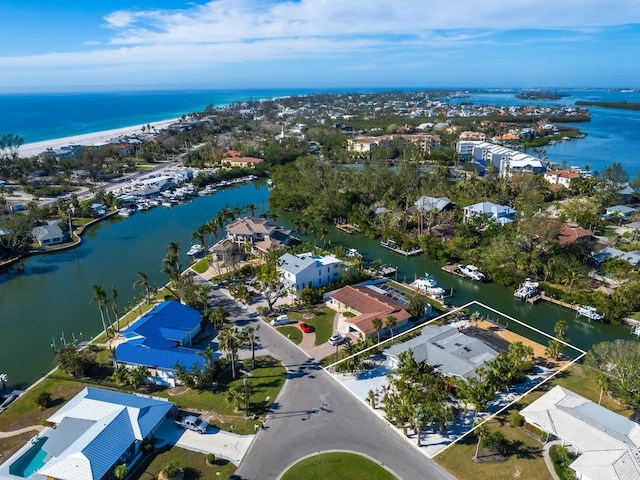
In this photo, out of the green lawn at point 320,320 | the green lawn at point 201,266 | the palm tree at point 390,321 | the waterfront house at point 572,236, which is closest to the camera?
the palm tree at point 390,321

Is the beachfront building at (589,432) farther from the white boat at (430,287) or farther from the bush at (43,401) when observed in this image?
the bush at (43,401)

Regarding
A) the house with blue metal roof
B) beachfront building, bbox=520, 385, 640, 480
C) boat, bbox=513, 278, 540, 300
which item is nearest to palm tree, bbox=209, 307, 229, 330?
the house with blue metal roof

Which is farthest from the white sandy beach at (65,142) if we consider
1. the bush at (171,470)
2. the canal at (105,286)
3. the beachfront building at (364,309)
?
the bush at (171,470)

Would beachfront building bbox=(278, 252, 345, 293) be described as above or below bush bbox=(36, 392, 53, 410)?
above

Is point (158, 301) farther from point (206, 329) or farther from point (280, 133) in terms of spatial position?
point (280, 133)

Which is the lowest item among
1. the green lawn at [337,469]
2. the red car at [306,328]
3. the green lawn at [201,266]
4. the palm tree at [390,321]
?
the green lawn at [337,469]

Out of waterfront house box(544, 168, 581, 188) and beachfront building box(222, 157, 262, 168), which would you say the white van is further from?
beachfront building box(222, 157, 262, 168)
